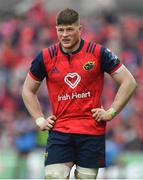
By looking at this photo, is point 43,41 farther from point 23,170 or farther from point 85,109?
point 85,109

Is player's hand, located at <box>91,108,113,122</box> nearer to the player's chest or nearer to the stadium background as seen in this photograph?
the player's chest

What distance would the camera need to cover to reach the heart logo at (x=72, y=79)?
29.2 feet

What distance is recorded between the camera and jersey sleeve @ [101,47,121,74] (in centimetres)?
893

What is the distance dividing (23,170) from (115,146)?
6.56 feet

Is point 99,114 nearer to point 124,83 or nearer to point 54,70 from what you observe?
point 124,83

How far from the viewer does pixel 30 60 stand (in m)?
18.7

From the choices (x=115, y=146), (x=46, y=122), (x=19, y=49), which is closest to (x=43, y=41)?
(x=19, y=49)

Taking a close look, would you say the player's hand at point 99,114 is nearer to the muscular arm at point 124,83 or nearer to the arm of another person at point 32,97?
the muscular arm at point 124,83

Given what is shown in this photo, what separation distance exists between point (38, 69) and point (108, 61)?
2.28ft

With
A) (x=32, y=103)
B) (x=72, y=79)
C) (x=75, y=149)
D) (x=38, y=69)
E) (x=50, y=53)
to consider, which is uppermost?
(x=50, y=53)

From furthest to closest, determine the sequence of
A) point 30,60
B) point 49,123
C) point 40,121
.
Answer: point 30,60 < point 40,121 < point 49,123

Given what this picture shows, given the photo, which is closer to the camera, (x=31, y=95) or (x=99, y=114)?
(x=99, y=114)

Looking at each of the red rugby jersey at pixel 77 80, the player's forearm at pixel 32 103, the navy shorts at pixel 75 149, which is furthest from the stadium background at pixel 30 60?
the red rugby jersey at pixel 77 80

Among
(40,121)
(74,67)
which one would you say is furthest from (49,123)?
(74,67)
